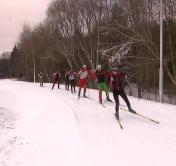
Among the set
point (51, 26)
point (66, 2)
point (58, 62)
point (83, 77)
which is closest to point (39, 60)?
point (58, 62)

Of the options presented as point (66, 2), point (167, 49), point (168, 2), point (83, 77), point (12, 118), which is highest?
point (66, 2)

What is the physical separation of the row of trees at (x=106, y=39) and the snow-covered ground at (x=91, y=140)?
1300 centimetres

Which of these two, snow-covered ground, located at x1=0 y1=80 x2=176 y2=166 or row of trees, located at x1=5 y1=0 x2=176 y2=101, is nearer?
snow-covered ground, located at x1=0 y1=80 x2=176 y2=166

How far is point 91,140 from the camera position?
484 inches

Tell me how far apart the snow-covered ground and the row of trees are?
13003mm

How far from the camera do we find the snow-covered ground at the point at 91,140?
1058 centimetres

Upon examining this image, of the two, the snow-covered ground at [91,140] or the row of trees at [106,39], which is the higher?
the row of trees at [106,39]

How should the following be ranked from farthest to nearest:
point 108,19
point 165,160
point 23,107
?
point 108,19 → point 23,107 → point 165,160

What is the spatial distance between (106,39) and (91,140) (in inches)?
1389

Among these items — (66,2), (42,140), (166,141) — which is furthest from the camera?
(66,2)

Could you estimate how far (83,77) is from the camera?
76.7 ft

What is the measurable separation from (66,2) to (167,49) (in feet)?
77.0

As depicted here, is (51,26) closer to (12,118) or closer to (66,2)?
(66,2)

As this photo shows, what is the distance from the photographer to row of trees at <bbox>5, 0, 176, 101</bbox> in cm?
3156
